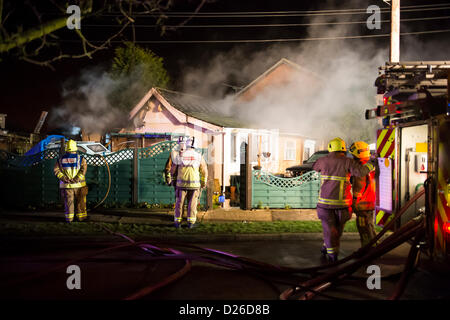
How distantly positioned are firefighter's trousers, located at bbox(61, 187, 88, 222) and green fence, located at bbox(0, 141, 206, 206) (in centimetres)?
205

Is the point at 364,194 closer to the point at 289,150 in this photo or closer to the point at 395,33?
the point at 395,33

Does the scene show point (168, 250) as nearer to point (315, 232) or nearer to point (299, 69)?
point (315, 232)

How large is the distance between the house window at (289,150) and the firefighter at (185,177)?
1238 centimetres

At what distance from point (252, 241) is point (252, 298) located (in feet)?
9.46

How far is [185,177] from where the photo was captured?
7492mm

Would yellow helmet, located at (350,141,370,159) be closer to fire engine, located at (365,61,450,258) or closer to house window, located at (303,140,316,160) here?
fire engine, located at (365,61,450,258)

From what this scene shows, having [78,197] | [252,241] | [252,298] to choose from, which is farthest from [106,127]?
[252,298]

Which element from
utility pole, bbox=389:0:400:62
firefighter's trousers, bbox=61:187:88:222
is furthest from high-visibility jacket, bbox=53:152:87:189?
utility pole, bbox=389:0:400:62

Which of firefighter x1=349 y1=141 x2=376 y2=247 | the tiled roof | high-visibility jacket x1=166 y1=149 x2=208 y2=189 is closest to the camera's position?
firefighter x1=349 y1=141 x2=376 y2=247

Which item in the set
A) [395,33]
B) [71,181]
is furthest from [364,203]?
[395,33]

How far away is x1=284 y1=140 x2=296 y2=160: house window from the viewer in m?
19.5

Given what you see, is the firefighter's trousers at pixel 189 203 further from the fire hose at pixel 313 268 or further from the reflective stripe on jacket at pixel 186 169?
the fire hose at pixel 313 268

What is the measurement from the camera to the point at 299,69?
2238 cm

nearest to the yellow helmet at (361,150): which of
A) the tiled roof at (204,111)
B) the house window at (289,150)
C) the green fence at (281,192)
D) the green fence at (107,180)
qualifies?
the green fence at (281,192)
